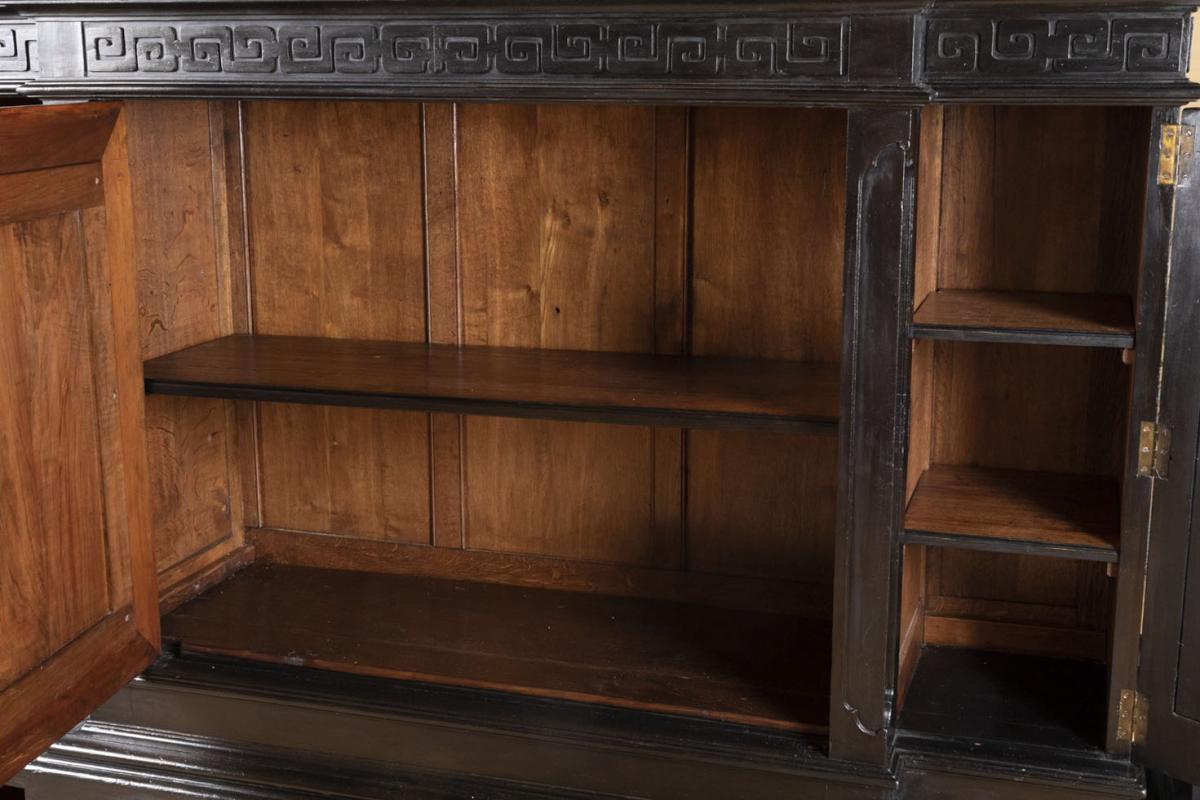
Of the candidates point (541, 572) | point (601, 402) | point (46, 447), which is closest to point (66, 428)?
point (46, 447)

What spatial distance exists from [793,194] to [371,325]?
38.2 inches

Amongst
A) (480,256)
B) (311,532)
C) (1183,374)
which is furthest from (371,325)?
(1183,374)

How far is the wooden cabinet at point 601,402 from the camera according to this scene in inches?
86.4

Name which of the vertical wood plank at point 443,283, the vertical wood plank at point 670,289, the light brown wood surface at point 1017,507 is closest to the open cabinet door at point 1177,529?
the light brown wood surface at point 1017,507

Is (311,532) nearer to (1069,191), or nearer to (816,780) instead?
(816,780)

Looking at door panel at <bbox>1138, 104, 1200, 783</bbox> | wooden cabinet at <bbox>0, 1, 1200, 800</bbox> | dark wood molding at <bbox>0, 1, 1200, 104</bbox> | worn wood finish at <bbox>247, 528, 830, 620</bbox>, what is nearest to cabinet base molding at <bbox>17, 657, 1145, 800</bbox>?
wooden cabinet at <bbox>0, 1, 1200, 800</bbox>

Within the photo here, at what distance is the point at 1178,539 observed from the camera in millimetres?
2268

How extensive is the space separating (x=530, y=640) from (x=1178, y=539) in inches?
48.4

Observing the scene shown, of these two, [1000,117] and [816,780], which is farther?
[1000,117]

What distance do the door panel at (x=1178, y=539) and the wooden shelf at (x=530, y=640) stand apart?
56 centimetres

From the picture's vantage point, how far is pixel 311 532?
10.6 feet

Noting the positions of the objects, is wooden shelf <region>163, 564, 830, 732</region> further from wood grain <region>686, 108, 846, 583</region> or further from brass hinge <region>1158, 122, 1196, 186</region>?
brass hinge <region>1158, 122, 1196, 186</region>

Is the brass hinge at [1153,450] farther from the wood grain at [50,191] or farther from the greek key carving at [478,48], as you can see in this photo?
the wood grain at [50,191]

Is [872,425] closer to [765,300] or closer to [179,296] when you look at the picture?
[765,300]
